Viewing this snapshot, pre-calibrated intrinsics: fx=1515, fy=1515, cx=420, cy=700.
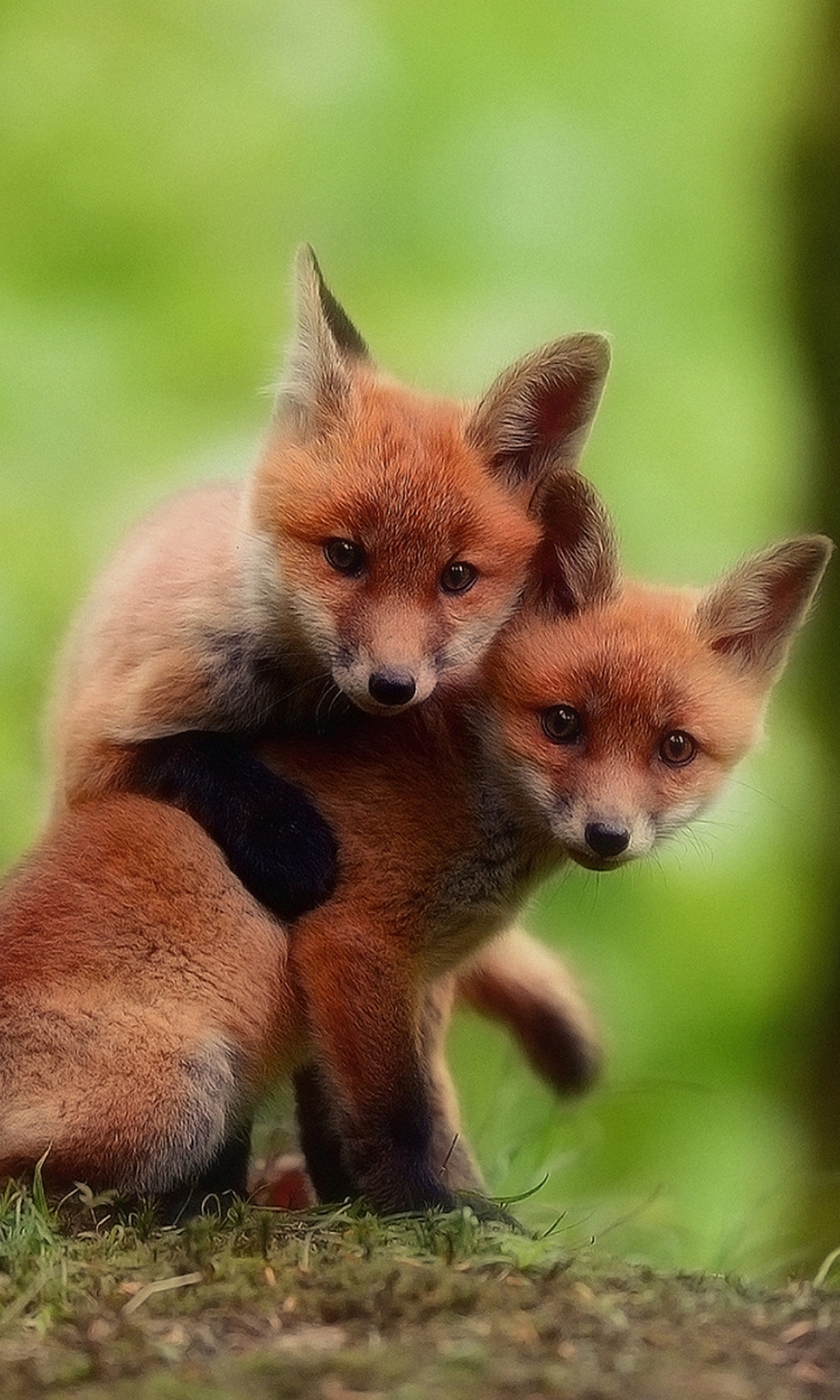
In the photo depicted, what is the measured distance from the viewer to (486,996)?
364cm

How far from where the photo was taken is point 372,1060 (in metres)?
2.74

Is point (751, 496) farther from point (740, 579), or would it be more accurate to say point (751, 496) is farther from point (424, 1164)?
point (424, 1164)

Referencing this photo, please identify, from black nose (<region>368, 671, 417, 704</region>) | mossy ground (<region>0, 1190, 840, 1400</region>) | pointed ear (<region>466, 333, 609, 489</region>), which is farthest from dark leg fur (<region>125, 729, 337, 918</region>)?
pointed ear (<region>466, 333, 609, 489</region>)

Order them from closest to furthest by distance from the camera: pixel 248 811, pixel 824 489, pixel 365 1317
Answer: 1. pixel 365 1317
2. pixel 248 811
3. pixel 824 489

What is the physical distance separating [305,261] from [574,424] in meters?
0.64

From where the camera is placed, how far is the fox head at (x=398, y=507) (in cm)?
280

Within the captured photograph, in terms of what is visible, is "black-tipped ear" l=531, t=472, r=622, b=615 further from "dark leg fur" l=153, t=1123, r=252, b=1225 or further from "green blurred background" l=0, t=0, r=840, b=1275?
"green blurred background" l=0, t=0, r=840, b=1275

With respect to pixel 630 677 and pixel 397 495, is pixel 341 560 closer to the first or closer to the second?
pixel 397 495

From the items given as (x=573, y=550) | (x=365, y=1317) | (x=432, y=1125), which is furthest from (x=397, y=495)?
(x=365, y=1317)

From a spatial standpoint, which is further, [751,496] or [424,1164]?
[751,496]

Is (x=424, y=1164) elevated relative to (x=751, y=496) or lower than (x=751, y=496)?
lower

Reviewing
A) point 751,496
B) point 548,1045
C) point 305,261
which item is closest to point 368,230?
point 751,496

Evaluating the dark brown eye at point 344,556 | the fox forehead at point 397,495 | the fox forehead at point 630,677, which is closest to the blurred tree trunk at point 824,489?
the fox forehead at point 630,677

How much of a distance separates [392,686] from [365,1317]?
104 centimetres
